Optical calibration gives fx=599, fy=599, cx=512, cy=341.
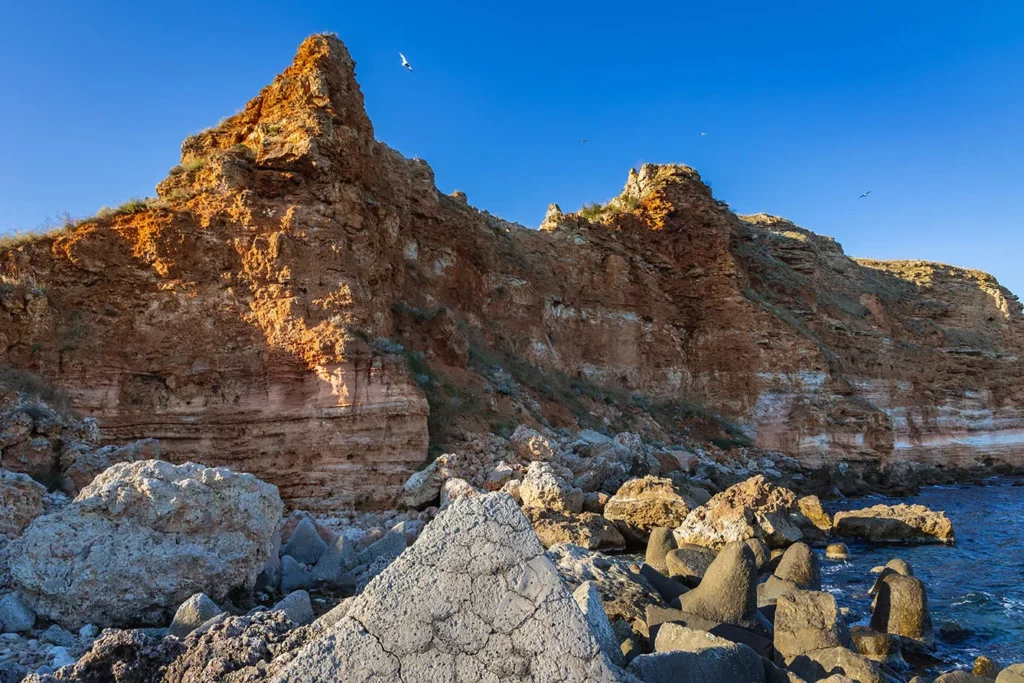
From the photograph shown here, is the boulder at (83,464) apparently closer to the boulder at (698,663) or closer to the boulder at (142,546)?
the boulder at (142,546)

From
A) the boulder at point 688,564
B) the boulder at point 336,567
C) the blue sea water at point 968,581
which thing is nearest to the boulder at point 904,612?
→ the blue sea water at point 968,581

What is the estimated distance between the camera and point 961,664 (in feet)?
20.2

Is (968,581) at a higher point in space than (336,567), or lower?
lower

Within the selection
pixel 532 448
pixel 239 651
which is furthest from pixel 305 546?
pixel 532 448

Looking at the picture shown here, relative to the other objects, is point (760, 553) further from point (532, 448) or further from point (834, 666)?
point (532, 448)

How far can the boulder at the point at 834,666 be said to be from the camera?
4.75 metres

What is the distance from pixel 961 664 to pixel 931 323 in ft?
113

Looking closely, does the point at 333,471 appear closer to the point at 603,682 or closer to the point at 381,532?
the point at 381,532

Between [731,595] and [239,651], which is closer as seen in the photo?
[239,651]

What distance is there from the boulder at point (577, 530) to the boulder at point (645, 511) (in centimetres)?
69

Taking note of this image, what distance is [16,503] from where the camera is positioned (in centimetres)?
616

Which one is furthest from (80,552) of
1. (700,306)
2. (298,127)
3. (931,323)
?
(931,323)

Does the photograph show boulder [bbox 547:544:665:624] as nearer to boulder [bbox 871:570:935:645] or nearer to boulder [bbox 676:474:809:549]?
boulder [bbox 871:570:935:645]

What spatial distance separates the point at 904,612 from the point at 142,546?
313 inches
